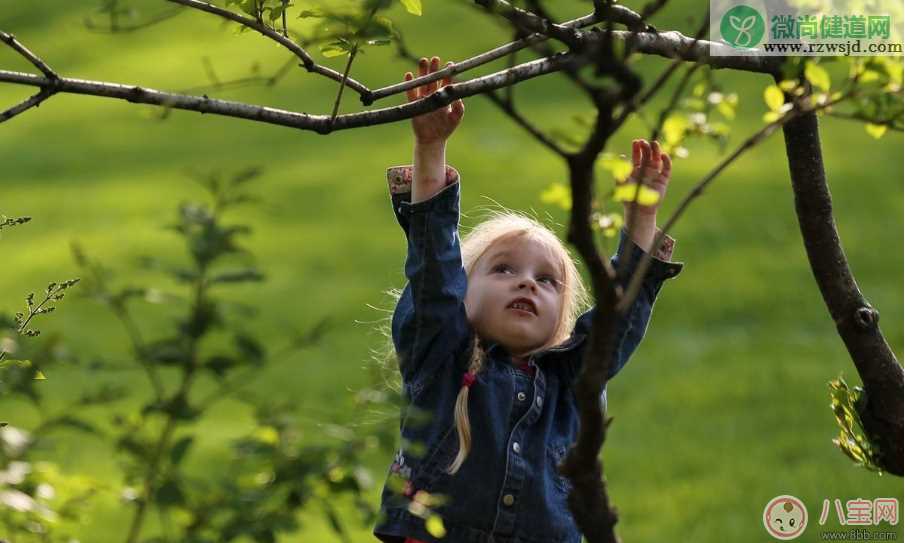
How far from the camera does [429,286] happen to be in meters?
2.45

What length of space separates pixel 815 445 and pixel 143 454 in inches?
299

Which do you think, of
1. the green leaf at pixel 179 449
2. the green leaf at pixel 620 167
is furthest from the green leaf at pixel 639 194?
the green leaf at pixel 179 449

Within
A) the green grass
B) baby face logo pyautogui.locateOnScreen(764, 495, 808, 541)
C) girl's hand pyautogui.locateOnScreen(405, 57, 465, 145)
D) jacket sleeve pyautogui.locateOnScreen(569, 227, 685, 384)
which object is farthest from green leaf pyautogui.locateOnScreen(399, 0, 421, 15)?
the green grass

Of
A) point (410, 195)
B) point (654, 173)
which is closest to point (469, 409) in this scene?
point (410, 195)

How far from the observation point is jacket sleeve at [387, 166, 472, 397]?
7.96ft

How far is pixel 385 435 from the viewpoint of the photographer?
51.9 inches

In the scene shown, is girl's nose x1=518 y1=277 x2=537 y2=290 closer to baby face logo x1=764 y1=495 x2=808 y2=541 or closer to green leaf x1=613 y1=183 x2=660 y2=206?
green leaf x1=613 y1=183 x2=660 y2=206

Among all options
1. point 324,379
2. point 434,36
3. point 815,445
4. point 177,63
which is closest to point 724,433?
point 815,445

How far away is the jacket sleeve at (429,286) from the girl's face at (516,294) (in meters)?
0.09

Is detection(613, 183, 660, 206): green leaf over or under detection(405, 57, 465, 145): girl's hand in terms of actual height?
over

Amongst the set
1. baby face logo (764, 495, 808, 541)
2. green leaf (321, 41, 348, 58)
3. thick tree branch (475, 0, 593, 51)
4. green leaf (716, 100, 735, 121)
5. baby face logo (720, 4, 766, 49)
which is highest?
thick tree branch (475, 0, 593, 51)

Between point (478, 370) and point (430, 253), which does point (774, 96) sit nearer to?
point (430, 253)

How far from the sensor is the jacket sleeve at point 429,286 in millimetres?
2426

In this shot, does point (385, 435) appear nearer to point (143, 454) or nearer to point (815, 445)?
point (143, 454)
